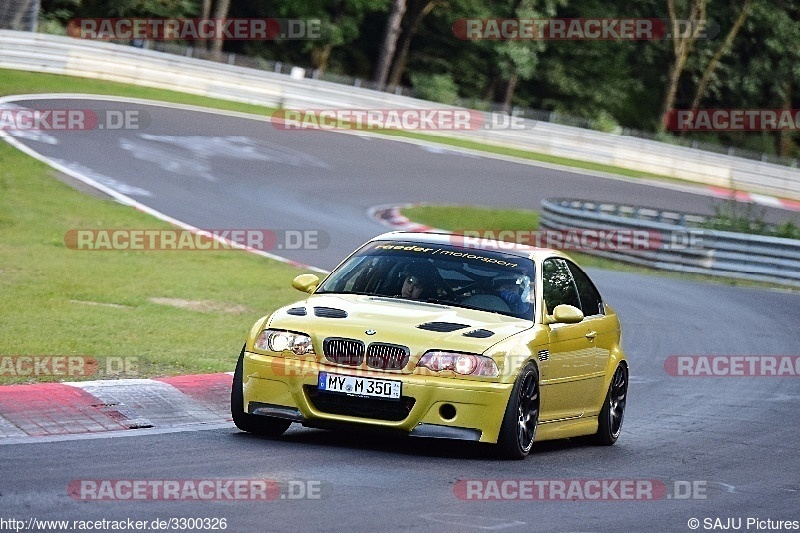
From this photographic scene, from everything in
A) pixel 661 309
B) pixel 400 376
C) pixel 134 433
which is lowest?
pixel 661 309

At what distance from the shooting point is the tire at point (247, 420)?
8836 mm

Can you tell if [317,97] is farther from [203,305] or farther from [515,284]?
[515,284]

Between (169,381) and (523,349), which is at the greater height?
(523,349)

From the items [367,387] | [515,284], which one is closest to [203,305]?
[515,284]

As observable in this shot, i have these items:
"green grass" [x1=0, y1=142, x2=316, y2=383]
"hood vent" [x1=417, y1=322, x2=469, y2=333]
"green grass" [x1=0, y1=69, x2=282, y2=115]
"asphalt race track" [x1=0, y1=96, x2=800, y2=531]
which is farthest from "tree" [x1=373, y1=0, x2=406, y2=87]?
"hood vent" [x1=417, y1=322, x2=469, y2=333]

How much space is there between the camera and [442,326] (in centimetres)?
875

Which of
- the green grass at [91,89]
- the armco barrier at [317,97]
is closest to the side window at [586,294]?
the green grass at [91,89]

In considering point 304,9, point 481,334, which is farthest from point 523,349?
point 304,9

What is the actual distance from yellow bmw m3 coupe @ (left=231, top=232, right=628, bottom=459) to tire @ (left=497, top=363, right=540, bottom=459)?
10 mm

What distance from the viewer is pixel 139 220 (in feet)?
70.4

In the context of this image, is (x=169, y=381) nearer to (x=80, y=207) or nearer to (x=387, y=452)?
(x=387, y=452)

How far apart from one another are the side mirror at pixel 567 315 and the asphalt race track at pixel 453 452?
92 cm

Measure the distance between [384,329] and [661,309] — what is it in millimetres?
11743

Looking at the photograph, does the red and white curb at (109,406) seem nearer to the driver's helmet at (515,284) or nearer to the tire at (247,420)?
the tire at (247,420)
